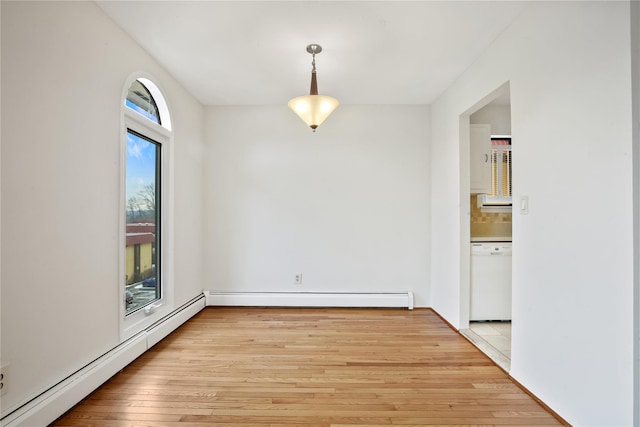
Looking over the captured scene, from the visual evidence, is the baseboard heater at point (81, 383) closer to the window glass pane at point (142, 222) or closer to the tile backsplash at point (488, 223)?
the window glass pane at point (142, 222)

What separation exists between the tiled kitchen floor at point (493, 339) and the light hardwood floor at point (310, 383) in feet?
0.26

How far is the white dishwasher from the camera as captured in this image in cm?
313

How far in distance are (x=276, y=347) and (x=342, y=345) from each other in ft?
1.97

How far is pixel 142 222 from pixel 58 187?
3.52 feet

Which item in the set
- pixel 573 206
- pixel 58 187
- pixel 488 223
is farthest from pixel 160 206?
pixel 488 223

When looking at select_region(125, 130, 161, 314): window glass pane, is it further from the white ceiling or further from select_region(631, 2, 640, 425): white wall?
select_region(631, 2, 640, 425): white wall

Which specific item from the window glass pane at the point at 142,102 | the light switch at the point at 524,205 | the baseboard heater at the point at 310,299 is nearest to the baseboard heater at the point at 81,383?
the baseboard heater at the point at 310,299

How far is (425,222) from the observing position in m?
3.83

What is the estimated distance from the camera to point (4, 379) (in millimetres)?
1426

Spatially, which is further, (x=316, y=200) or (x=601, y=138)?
(x=316, y=200)

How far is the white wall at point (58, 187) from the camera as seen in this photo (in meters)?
1.49

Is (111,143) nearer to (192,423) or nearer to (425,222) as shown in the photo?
(192,423)

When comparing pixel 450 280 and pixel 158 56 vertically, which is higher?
pixel 158 56

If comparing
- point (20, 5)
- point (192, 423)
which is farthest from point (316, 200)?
point (20, 5)
